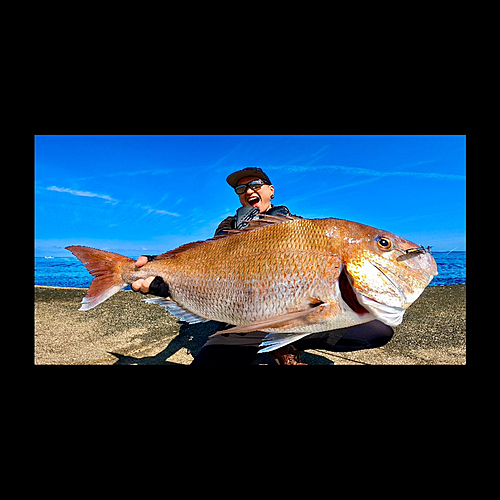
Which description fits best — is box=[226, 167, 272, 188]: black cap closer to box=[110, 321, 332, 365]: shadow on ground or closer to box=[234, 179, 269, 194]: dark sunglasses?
box=[234, 179, 269, 194]: dark sunglasses

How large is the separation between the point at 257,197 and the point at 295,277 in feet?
5.86

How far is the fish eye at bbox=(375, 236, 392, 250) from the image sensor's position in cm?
196

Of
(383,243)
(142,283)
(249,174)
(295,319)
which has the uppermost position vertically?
(249,174)

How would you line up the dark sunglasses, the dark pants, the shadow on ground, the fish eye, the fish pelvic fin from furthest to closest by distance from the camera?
the dark sunglasses, the shadow on ground, the dark pants, the fish pelvic fin, the fish eye

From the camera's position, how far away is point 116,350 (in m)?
3.74

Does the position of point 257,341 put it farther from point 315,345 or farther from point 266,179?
point 266,179

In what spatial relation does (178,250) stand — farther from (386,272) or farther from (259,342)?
(386,272)

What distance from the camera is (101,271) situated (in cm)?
262

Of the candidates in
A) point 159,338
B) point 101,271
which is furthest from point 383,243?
point 159,338

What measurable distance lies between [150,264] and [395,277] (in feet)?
6.48

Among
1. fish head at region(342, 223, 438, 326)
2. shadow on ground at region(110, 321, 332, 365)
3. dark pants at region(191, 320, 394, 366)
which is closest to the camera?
fish head at region(342, 223, 438, 326)

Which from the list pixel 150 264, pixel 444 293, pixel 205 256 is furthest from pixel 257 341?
pixel 444 293

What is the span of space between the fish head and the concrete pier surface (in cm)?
176

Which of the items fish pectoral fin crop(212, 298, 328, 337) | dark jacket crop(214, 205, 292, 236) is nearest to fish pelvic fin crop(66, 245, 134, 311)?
dark jacket crop(214, 205, 292, 236)
